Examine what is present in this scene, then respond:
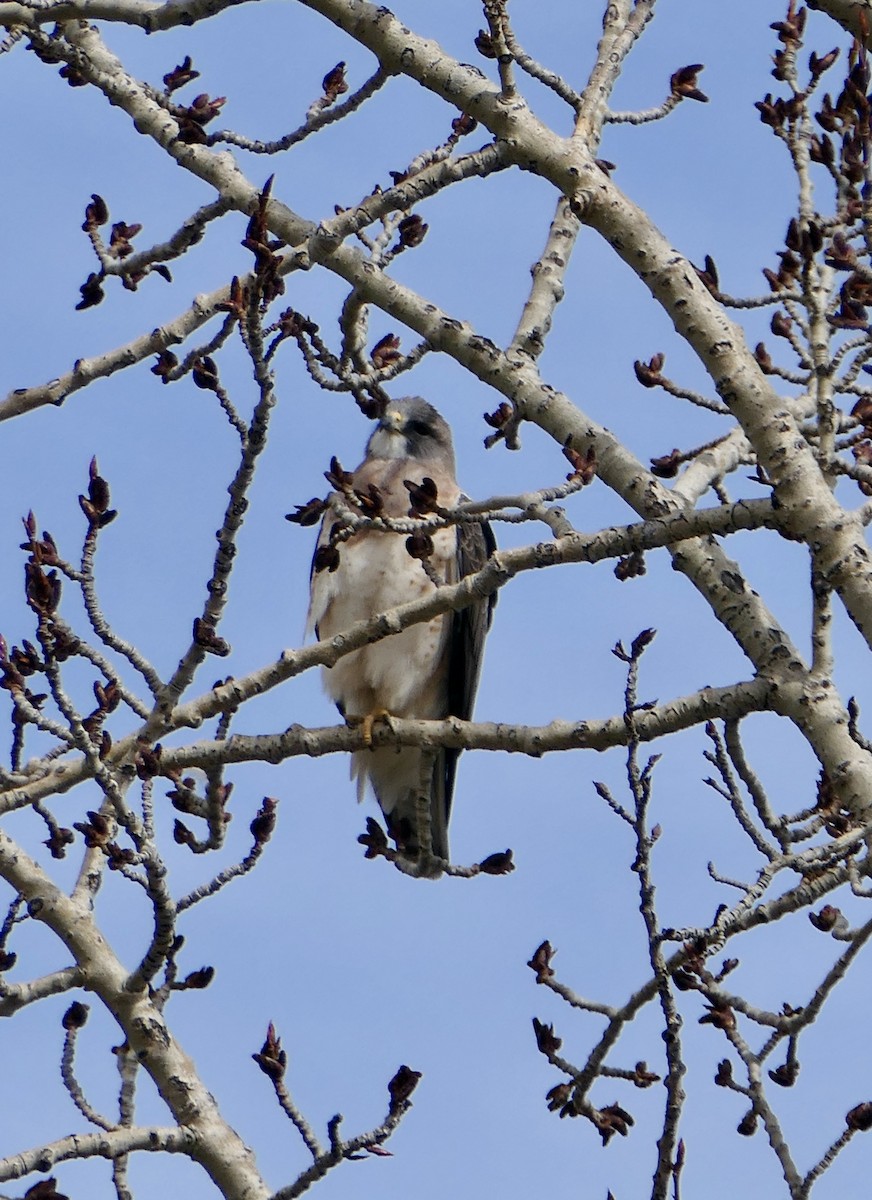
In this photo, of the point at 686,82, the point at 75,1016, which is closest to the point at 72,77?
the point at 686,82

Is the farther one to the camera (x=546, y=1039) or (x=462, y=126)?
(x=462, y=126)

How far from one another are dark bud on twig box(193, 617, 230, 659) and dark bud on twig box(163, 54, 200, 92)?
2063mm

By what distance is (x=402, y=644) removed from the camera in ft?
20.2

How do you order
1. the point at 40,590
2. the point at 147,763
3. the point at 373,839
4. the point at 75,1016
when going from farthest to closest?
the point at 373,839, the point at 75,1016, the point at 147,763, the point at 40,590

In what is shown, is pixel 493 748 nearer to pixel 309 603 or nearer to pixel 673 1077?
pixel 673 1077

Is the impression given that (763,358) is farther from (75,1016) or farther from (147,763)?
(75,1016)

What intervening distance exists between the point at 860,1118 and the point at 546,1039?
30.0 inches

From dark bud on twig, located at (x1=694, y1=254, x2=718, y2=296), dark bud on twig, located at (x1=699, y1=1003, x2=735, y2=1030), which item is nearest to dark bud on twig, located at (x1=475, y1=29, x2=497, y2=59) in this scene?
dark bud on twig, located at (x1=694, y1=254, x2=718, y2=296)

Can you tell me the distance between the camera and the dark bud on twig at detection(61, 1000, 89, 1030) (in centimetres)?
442

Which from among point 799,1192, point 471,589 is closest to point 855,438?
point 471,589

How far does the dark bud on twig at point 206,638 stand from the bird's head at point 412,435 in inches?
143

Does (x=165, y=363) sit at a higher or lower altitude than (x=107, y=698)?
higher

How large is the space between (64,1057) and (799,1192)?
1.93 m

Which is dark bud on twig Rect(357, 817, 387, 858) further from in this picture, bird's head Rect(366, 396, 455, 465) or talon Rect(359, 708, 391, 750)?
bird's head Rect(366, 396, 455, 465)
